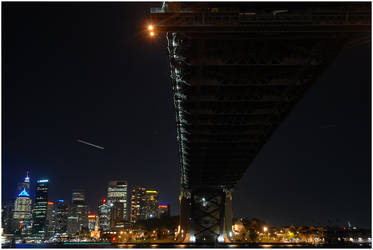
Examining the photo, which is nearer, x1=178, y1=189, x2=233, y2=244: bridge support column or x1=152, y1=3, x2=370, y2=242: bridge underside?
x1=152, y1=3, x2=370, y2=242: bridge underside

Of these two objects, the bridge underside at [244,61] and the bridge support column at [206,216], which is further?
the bridge support column at [206,216]

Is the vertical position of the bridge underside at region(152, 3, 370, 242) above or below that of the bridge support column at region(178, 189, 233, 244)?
above

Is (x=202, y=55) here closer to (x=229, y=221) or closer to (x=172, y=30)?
(x=172, y=30)

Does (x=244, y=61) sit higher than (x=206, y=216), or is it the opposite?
(x=244, y=61)

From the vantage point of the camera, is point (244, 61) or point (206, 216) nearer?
point (244, 61)
